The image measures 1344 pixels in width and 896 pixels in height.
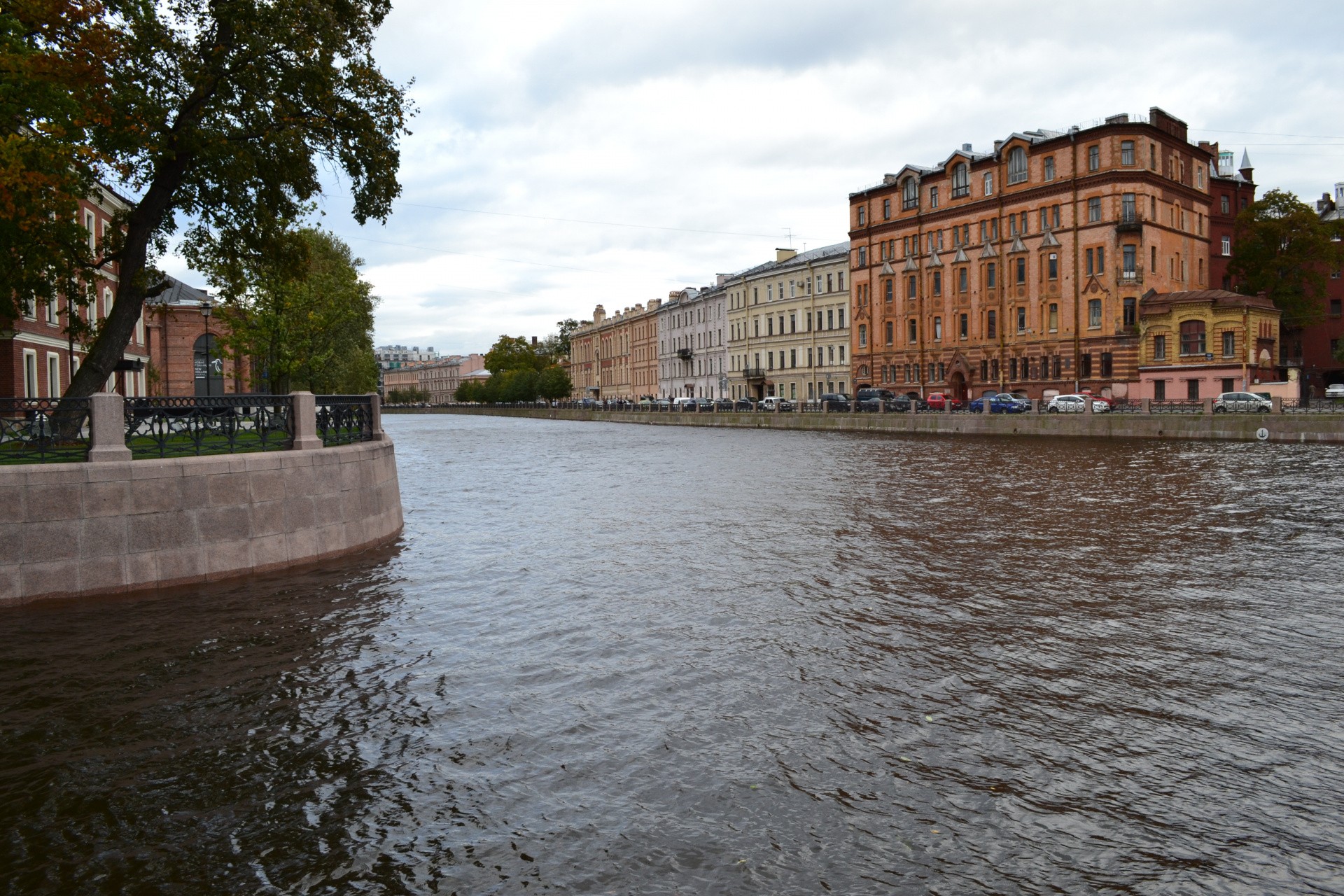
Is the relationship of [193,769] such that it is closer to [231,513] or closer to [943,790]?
[943,790]

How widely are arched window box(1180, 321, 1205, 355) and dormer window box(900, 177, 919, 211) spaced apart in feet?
78.8

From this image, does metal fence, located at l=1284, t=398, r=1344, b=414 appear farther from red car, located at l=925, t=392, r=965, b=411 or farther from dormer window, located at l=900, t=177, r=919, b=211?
dormer window, located at l=900, t=177, r=919, b=211

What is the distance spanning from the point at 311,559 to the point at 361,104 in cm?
993

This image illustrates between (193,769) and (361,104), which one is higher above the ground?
(361,104)

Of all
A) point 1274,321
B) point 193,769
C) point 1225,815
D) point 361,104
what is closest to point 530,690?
point 193,769

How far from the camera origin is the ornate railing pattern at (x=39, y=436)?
1235 cm

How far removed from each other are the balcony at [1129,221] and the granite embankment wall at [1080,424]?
18861mm

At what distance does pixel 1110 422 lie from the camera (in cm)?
4412

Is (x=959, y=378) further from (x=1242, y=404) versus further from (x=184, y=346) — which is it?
(x=184, y=346)

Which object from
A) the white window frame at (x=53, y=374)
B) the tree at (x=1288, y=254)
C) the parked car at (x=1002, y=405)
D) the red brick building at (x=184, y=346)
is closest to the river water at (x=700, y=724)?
A: the white window frame at (x=53, y=374)

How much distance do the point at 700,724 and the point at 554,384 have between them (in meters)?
133

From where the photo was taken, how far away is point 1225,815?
6.20 meters

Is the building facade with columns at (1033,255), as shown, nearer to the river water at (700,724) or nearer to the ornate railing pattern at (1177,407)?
the ornate railing pattern at (1177,407)

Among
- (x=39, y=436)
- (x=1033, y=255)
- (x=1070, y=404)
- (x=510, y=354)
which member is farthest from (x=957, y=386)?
(x=510, y=354)
